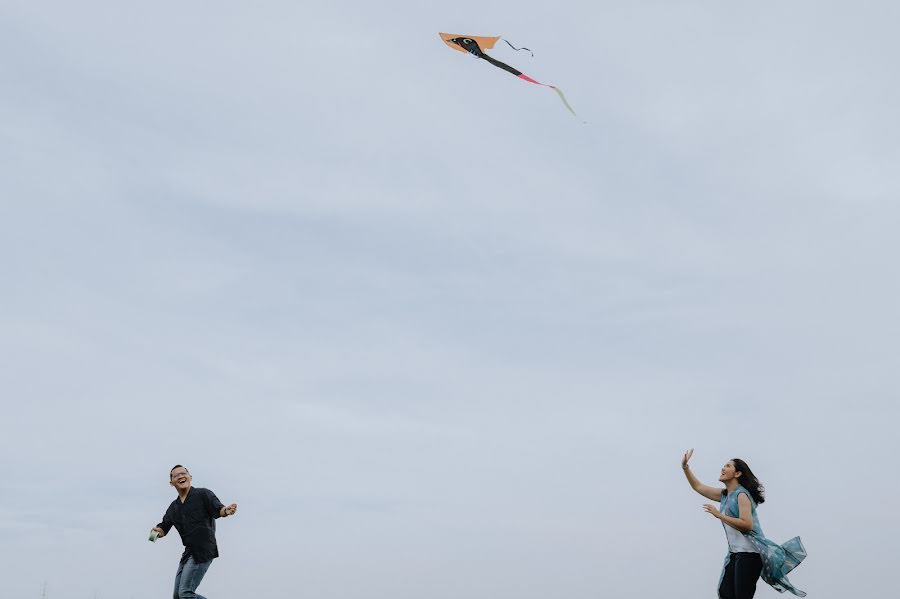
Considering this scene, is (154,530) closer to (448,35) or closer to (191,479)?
(191,479)

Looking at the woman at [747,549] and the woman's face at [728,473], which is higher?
the woman's face at [728,473]

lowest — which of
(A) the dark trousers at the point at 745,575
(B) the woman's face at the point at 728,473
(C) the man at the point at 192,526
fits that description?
(A) the dark trousers at the point at 745,575

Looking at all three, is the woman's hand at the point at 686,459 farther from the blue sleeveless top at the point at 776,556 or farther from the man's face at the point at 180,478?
the man's face at the point at 180,478

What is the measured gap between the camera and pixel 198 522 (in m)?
11.9

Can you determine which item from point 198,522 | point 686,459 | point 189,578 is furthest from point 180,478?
point 686,459

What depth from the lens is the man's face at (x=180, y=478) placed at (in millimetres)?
12125

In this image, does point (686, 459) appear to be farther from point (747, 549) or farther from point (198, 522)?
point (198, 522)

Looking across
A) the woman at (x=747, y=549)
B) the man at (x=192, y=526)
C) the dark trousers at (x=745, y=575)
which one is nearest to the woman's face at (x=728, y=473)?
the woman at (x=747, y=549)

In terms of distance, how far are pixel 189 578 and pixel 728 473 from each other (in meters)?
7.12

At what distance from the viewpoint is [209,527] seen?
1197 cm

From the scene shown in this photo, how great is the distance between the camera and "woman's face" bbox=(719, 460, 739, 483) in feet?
36.1

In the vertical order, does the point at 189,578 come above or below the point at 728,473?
below

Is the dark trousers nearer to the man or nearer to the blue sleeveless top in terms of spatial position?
the blue sleeveless top

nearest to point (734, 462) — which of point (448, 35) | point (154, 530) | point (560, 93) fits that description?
point (560, 93)
